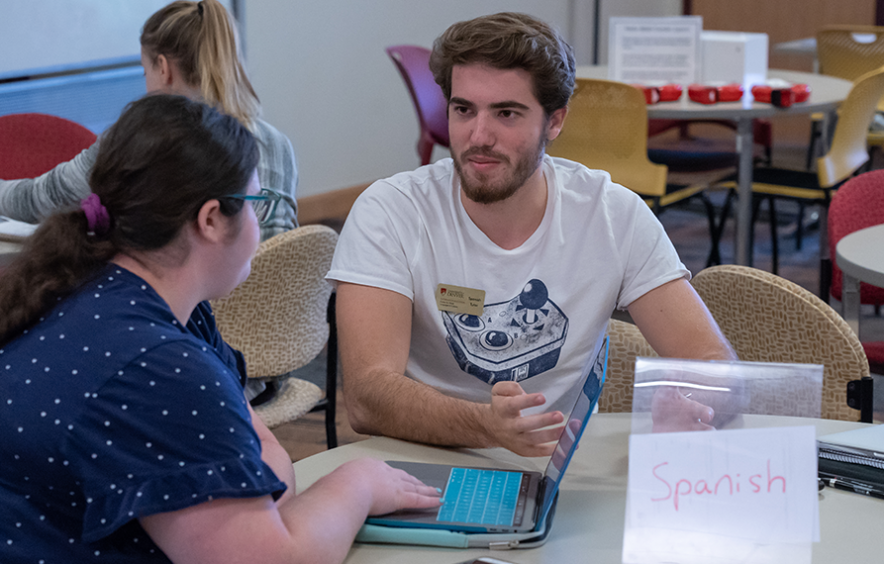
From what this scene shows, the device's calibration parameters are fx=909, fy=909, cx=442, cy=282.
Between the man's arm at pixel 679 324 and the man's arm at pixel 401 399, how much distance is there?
1.38 ft

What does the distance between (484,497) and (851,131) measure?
3534 mm

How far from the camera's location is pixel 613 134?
3766 mm

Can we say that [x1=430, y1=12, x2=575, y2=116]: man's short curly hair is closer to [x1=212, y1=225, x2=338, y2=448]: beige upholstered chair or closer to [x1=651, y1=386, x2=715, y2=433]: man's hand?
[x1=212, y1=225, x2=338, y2=448]: beige upholstered chair

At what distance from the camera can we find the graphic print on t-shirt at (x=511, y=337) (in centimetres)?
156

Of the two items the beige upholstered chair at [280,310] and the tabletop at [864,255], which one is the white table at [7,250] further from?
the tabletop at [864,255]

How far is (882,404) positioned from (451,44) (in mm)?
2383

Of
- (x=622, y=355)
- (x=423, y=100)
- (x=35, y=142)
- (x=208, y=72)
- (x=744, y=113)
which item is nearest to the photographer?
(x=622, y=355)

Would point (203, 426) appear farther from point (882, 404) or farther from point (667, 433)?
point (882, 404)

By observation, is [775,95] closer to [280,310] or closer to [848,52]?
[848,52]

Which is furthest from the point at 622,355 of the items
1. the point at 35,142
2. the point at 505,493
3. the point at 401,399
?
the point at 35,142

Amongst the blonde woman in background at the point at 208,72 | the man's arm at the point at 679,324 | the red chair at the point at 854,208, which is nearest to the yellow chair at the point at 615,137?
the red chair at the point at 854,208

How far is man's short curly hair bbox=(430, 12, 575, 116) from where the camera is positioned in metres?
1.59

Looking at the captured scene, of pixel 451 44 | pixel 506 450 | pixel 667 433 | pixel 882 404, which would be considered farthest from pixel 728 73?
pixel 667 433

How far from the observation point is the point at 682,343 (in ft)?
5.08
